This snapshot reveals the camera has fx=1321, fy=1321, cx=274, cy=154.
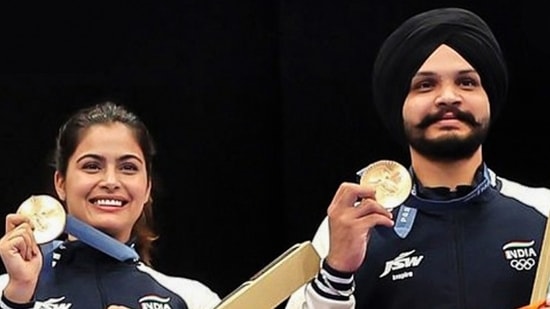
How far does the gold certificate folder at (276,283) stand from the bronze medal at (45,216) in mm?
316

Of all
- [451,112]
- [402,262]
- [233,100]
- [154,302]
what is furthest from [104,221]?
[233,100]

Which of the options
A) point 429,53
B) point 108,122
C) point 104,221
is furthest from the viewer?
point 108,122

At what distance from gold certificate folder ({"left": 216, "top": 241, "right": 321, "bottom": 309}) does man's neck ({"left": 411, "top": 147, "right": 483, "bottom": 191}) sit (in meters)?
0.30

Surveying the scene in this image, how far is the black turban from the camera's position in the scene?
91.0 inches

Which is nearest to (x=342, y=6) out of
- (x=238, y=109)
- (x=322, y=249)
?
(x=238, y=109)

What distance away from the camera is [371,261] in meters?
2.29

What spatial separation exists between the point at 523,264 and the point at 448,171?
0.70 feet

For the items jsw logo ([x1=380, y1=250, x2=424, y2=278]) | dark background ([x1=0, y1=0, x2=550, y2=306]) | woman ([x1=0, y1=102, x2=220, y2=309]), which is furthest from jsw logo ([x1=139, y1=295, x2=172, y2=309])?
dark background ([x1=0, y1=0, x2=550, y2=306])

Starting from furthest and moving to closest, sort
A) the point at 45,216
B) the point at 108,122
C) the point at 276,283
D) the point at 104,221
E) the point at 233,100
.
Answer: the point at 233,100 < the point at 108,122 < the point at 104,221 < the point at 45,216 < the point at 276,283

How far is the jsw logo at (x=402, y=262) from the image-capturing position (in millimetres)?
2254

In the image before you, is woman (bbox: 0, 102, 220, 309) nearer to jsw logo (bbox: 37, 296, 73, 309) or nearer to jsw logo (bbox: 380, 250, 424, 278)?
jsw logo (bbox: 37, 296, 73, 309)

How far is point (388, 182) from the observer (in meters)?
2.18

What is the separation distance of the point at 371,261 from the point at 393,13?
1147mm

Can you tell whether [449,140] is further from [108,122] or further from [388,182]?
[108,122]
